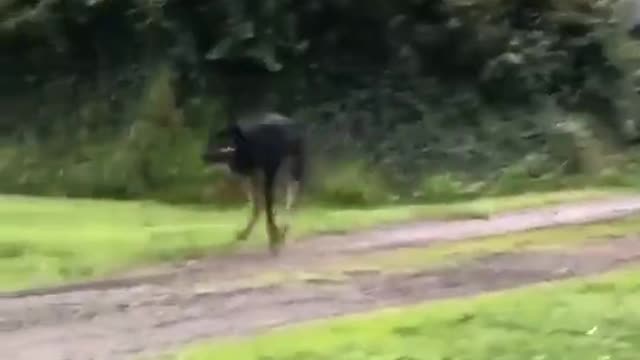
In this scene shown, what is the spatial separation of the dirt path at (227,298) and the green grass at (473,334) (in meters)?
0.54

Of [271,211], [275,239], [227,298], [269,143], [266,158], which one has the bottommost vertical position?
[227,298]

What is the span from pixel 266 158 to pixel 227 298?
157 inches

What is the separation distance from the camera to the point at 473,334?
10.5 metres

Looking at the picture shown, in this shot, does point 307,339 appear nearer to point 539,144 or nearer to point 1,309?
point 1,309

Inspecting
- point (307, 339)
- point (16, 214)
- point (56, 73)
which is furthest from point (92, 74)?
point (307, 339)

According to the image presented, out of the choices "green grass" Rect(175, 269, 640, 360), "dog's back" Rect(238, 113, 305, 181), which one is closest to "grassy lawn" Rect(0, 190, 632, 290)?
"dog's back" Rect(238, 113, 305, 181)

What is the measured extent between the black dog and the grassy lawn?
452 millimetres

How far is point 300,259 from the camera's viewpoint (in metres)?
15.2

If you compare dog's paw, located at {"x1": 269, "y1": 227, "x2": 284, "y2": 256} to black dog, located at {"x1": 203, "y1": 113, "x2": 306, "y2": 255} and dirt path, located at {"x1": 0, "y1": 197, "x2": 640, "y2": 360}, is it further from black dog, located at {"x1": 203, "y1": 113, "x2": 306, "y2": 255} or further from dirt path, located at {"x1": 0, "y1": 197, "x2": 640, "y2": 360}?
dirt path, located at {"x1": 0, "y1": 197, "x2": 640, "y2": 360}

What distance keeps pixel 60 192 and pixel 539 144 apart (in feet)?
31.3

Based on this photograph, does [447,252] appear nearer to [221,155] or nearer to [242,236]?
[242,236]

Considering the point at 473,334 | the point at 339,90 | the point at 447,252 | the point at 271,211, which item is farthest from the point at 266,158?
the point at 339,90

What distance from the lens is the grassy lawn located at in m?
Answer: 14.3

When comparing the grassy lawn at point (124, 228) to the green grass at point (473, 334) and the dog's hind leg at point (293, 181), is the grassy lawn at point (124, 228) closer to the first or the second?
the dog's hind leg at point (293, 181)
